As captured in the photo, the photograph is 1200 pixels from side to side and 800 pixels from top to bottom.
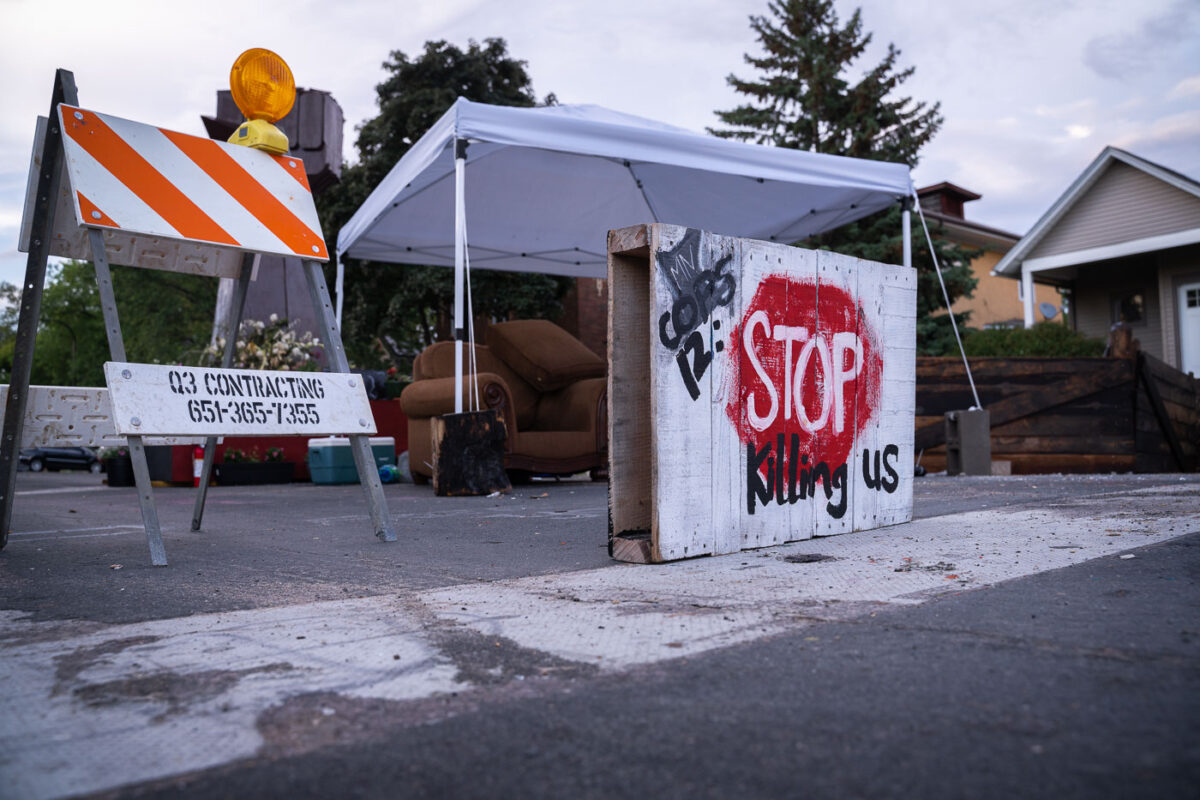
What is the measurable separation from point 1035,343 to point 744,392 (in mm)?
9943

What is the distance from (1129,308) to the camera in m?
17.0

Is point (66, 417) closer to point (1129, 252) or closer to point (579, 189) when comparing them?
point (579, 189)

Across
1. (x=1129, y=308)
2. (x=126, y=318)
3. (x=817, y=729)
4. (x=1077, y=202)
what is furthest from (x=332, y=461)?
(x=126, y=318)

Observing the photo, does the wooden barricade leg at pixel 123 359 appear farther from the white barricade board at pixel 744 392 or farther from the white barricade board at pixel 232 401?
the white barricade board at pixel 744 392

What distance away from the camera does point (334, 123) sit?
60.3 feet

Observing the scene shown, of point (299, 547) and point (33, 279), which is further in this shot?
point (299, 547)

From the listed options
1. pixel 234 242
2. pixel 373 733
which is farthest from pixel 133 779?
pixel 234 242

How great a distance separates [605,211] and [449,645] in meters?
8.92

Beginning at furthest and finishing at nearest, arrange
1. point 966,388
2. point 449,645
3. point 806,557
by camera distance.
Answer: point 966,388 → point 806,557 → point 449,645

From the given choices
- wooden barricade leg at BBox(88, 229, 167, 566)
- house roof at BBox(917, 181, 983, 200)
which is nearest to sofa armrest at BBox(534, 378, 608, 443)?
wooden barricade leg at BBox(88, 229, 167, 566)

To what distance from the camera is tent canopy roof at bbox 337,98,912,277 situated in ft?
22.8

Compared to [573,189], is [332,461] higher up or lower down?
lower down

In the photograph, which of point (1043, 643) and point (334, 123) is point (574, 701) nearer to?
point (1043, 643)

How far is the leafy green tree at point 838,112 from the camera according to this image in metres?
17.5
